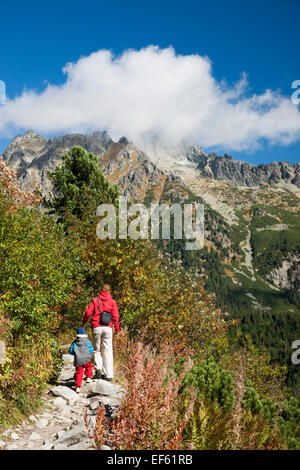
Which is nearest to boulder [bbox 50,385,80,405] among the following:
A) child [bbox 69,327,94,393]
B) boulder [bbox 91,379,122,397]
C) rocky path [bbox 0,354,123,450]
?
rocky path [bbox 0,354,123,450]

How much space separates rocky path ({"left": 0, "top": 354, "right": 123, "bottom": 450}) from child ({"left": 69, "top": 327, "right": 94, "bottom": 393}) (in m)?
0.25

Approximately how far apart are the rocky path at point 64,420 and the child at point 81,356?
25cm

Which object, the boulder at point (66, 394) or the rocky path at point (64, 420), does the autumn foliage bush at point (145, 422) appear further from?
the boulder at point (66, 394)

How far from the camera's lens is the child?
7832 mm

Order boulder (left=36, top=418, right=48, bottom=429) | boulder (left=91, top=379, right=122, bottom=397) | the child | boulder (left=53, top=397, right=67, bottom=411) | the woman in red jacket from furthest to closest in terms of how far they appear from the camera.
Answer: the woman in red jacket
the child
boulder (left=91, top=379, right=122, bottom=397)
boulder (left=53, top=397, right=67, bottom=411)
boulder (left=36, top=418, right=48, bottom=429)

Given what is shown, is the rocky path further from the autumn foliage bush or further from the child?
the autumn foliage bush

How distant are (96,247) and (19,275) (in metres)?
5.62

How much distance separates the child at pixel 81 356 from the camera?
7.83 metres

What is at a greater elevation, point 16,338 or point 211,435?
point 16,338

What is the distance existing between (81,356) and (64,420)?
1.92 m
